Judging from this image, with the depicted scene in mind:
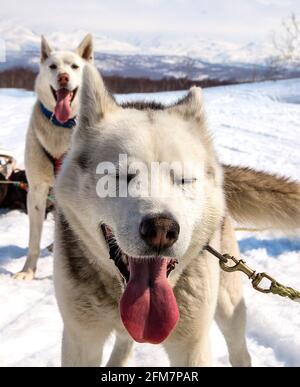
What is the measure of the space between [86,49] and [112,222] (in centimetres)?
322

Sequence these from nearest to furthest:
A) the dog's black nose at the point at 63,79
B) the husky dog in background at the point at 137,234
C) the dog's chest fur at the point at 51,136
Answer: the husky dog in background at the point at 137,234, the dog's chest fur at the point at 51,136, the dog's black nose at the point at 63,79

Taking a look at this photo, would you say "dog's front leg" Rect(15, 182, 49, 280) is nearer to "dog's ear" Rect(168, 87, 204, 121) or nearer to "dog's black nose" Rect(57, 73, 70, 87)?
"dog's black nose" Rect(57, 73, 70, 87)

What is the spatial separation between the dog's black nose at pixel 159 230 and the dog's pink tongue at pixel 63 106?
259 centimetres

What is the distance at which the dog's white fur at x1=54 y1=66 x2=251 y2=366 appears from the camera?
1820 millimetres

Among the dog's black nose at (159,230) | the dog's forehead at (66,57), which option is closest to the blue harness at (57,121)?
the dog's forehead at (66,57)

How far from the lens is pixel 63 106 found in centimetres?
409

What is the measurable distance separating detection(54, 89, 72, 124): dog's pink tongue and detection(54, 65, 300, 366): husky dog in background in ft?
6.12

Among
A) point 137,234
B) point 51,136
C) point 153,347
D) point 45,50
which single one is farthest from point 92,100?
point 45,50

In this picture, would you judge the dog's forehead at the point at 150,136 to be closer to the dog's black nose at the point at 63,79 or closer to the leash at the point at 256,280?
the leash at the point at 256,280

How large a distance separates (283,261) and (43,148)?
A: 2.07 meters

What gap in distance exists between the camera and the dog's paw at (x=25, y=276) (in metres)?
3.78

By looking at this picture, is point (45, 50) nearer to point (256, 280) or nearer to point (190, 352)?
point (256, 280)

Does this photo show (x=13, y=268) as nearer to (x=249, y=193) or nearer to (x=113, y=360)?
(x=113, y=360)

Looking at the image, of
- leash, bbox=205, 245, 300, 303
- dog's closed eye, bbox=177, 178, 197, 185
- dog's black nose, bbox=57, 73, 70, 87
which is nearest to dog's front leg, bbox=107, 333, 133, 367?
leash, bbox=205, 245, 300, 303
